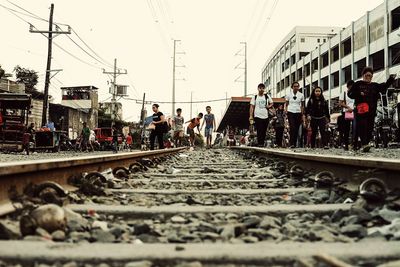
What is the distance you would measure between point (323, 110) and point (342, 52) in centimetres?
3771

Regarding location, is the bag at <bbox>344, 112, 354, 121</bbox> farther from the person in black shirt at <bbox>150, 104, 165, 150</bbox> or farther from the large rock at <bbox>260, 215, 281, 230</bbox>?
the large rock at <bbox>260, 215, 281, 230</bbox>

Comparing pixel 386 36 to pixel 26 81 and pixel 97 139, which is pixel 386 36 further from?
pixel 26 81

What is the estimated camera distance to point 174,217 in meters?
2.68

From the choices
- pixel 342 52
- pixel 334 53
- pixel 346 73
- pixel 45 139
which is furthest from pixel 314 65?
pixel 45 139

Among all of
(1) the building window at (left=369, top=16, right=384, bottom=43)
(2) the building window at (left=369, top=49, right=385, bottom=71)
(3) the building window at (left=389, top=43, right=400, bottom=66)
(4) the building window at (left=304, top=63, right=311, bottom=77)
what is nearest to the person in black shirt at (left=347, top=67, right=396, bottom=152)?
(3) the building window at (left=389, top=43, right=400, bottom=66)

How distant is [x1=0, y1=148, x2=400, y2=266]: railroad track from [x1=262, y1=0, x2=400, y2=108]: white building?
3162 cm

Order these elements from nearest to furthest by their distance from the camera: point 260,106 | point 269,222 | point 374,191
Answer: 1. point 269,222
2. point 374,191
3. point 260,106

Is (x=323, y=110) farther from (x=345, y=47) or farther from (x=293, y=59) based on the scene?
(x=293, y=59)

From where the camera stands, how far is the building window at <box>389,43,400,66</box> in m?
34.4

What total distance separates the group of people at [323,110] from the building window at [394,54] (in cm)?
2466

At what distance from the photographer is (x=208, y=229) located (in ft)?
7.66

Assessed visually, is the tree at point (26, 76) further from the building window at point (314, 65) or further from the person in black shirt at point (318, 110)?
the person in black shirt at point (318, 110)

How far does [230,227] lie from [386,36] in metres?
36.8

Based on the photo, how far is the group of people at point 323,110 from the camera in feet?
28.0
